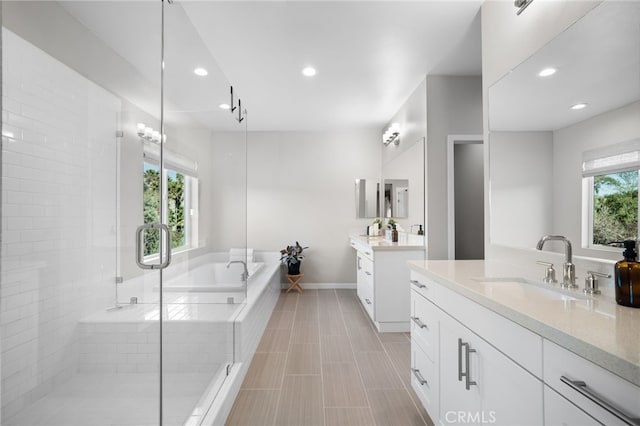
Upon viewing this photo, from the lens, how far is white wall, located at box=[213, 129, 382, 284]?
5.09m

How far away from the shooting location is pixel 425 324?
67.2 inches

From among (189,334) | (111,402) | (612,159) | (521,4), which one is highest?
(521,4)

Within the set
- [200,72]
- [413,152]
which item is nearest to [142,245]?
[200,72]

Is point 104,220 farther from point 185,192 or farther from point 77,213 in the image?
point 185,192

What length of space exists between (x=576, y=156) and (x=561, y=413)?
1.08 meters

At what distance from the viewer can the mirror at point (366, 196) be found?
16.6ft

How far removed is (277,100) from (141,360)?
3176 millimetres

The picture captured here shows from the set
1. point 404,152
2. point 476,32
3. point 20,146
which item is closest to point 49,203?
point 20,146

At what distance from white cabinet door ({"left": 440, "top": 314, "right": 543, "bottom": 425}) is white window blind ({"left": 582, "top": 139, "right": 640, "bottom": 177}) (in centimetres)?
82

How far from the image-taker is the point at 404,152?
3902 millimetres

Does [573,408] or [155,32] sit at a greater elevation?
[155,32]

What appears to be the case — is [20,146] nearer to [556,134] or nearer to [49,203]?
[49,203]

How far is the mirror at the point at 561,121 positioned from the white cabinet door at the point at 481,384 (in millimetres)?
634

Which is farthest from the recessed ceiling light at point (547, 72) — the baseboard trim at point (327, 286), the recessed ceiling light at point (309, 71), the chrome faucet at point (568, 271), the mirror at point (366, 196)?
the baseboard trim at point (327, 286)
